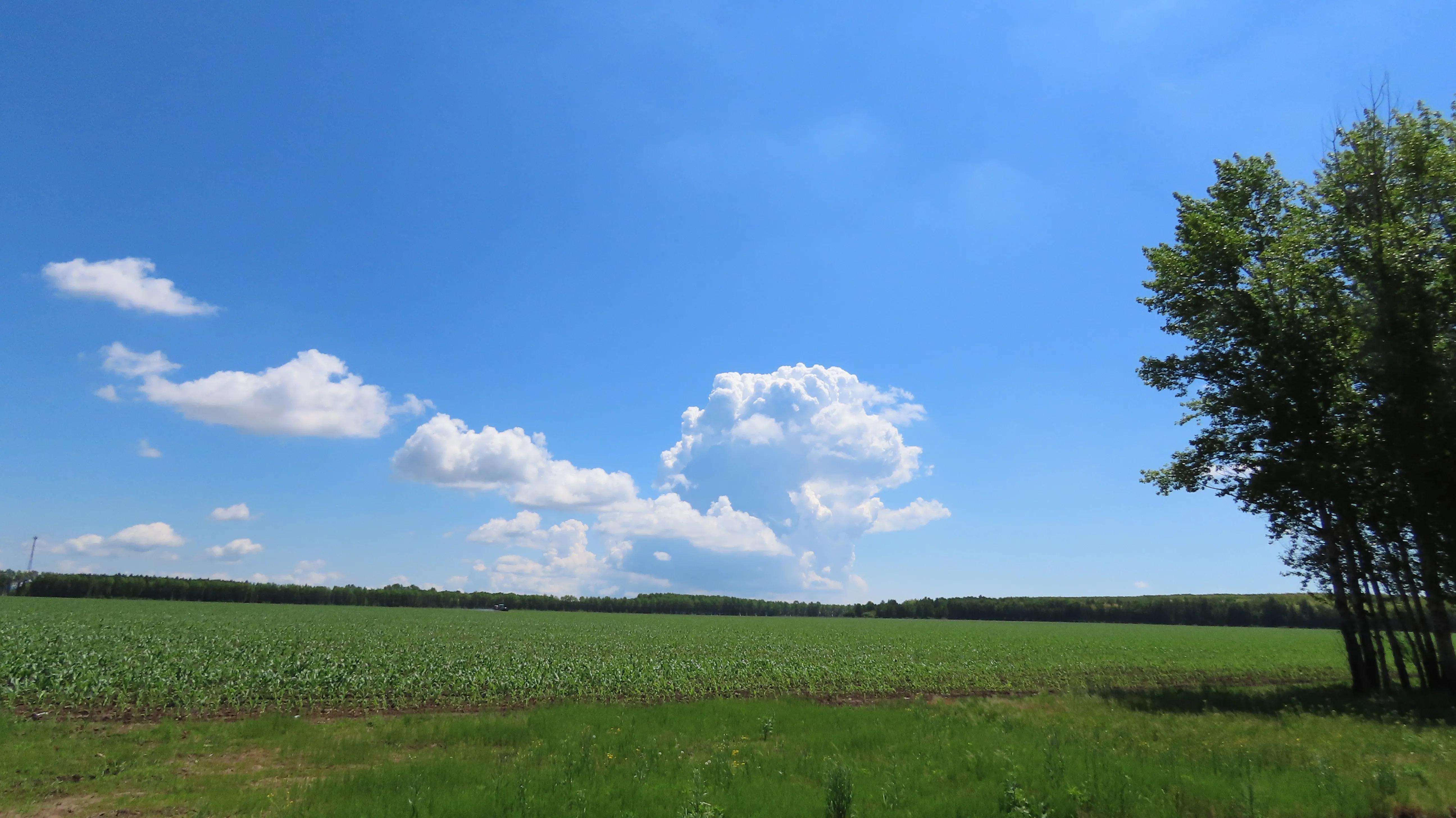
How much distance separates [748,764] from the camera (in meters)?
11.8

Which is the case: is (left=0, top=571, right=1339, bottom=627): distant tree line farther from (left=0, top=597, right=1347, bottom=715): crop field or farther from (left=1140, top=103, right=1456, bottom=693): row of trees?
(left=1140, top=103, right=1456, bottom=693): row of trees

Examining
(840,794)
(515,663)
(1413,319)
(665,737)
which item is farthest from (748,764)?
(1413,319)

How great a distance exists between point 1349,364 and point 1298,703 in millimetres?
10525

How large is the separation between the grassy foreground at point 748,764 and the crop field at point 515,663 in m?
3.55

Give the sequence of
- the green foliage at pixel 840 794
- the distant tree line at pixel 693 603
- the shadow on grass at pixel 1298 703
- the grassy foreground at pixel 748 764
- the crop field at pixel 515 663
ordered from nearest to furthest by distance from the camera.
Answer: the green foliage at pixel 840 794 → the grassy foreground at pixel 748 764 → the shadow on grass at pixel 1298 703 → the crop field at pixel 515 663 → the distant tree line at pixel 693 603

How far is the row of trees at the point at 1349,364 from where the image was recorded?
62.0 ft

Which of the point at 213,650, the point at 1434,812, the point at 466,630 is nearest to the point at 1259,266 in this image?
the point at 1434,812

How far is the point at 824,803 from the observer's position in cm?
927

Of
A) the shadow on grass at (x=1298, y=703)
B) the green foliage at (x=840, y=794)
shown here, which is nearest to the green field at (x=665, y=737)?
the green foliage at (x=840, y=794)

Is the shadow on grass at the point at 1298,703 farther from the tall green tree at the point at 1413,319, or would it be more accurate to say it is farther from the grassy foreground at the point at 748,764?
the tall green tree at the point at 1413,319

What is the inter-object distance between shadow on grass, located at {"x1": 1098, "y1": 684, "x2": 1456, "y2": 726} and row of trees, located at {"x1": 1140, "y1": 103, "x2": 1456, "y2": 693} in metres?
1.50

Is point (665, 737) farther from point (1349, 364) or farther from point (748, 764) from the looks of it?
point (1349, 364)

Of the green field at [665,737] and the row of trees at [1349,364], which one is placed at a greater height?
the row of trees at [1349,364]

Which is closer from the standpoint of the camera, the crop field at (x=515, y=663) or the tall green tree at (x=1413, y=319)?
the tall green tree at (x=1413, y=319)
